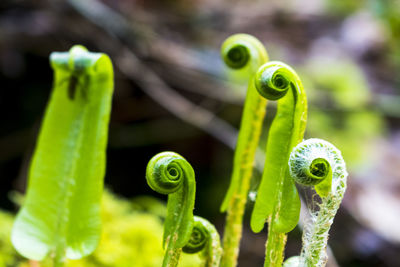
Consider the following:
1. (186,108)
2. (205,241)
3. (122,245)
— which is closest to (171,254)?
(205,241)

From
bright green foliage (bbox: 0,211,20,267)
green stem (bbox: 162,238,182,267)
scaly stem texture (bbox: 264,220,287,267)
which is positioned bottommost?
green stem (bbox: 162,238,182,267)

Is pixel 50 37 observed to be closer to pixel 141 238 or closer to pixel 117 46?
pixel 117 46

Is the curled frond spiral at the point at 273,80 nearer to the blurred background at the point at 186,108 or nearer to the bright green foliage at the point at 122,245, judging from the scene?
the bright green foliage at the point at 122,245

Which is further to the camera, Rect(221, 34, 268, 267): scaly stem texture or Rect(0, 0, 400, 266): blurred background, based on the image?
Rect(0, 0, 400, 266): blurred background

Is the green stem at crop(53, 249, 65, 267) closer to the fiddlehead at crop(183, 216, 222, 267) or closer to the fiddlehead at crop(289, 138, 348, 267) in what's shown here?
the fiddlehead at crop(183, 216, 222, 267)

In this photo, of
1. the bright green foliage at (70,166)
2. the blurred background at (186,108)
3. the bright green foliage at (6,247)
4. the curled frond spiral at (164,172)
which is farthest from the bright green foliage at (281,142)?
the blurred background at (186,108)

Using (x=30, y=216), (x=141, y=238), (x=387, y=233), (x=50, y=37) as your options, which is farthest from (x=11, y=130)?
(x=387, y=233)

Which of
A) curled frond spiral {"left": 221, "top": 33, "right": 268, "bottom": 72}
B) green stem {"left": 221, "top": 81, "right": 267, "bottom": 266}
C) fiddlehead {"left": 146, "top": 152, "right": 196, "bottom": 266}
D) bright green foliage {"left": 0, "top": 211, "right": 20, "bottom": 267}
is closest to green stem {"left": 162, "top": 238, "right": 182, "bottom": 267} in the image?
fiddlehead {"left": 146, "top": 152, "right": 196, "bottom": 266}
